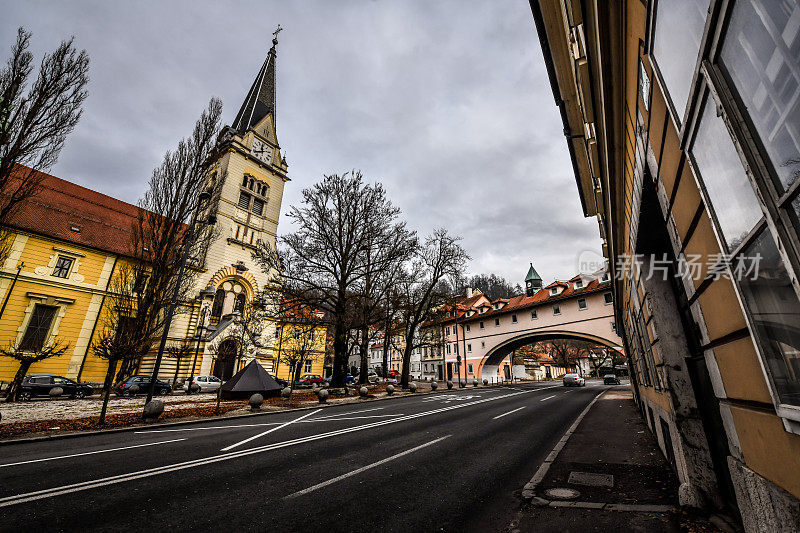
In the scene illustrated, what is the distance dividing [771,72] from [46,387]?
101ft

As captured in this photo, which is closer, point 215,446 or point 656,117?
point 656,117

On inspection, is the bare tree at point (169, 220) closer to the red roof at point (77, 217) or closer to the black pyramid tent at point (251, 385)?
the black pyramid tent at point (251, 385)

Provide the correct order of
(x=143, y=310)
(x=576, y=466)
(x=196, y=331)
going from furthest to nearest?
1. (x=196, y=331)
2. (x=143, y=310)
3. (x=576, y=466)

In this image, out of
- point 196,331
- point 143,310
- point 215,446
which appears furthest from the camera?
point 196,331

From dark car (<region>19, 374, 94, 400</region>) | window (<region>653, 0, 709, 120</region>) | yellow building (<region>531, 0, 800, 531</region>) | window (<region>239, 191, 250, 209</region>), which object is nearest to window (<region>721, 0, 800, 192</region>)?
yellow building (<region>531, 0, 800, 531</region>)

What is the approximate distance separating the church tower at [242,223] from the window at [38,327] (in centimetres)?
915

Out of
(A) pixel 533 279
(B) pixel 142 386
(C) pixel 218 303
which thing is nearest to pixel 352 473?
(B) pixel 142 386

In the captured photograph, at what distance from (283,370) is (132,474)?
3450cm

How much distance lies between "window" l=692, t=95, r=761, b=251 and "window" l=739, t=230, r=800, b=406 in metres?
0.13

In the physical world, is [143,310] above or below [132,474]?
above

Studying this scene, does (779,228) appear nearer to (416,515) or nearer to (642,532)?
(642,532)

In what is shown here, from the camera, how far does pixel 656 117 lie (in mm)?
2832

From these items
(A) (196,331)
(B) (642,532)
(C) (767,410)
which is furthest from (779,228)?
(A) (196,331)

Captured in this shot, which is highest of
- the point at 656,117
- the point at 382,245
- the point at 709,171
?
the point at 382,245
